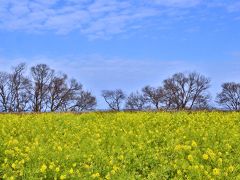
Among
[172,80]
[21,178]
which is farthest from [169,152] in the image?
[172,80]

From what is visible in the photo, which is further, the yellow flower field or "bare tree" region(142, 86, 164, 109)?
"bare tree" region(142, 86, 164, 109)

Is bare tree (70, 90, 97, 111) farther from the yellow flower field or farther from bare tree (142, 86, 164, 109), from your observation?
the yellow flower field

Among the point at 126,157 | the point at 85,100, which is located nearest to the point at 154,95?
the point at 85,100

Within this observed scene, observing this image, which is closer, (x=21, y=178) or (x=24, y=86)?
(x=21, y=178)

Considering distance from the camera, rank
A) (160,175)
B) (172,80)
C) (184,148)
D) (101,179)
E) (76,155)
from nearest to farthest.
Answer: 1. (101,179)
2. (160,175)
3. (76,155)
4. (184,148)
5. (172,80)

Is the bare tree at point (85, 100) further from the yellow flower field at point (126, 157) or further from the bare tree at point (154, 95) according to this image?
the yellow flower field at point (126, 157)

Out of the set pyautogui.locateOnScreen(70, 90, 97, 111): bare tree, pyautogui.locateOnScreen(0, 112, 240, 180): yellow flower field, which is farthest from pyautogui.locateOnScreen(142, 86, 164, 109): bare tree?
pyautogui.locateOnScreen(0, 112, 240, 180): yellow flower field

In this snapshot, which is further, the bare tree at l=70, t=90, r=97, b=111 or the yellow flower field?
the bare tree at l=70, t=90, r=97, b=111

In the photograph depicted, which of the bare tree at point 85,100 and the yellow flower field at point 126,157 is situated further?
the bare tree at point 85,100

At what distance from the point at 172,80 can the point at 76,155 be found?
73071mm

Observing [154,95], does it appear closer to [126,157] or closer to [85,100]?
[85,100]

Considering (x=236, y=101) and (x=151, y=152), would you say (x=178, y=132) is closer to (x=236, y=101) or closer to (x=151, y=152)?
(x=151, y=152)

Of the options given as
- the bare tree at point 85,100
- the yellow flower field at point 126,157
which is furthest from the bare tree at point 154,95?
the yellow flower field at point 126,157

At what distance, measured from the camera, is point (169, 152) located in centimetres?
1287
